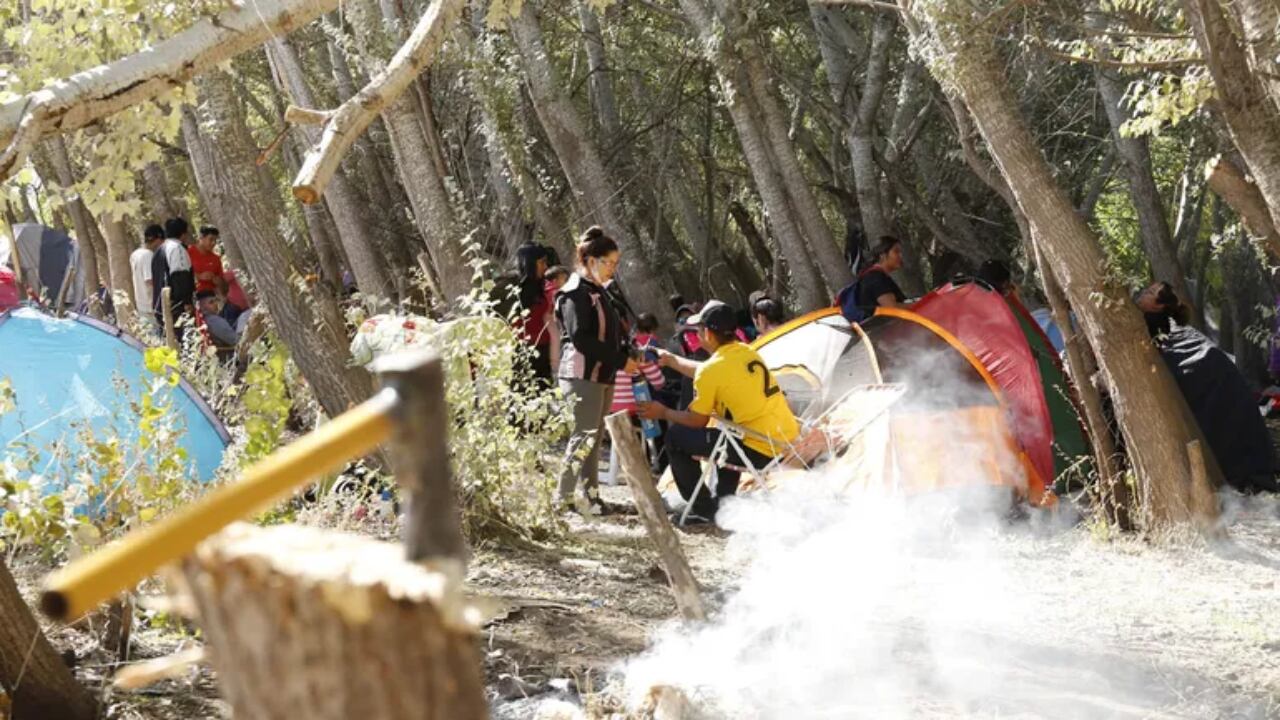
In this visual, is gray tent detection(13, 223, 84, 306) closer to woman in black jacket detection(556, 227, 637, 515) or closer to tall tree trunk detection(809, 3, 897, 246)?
tall tree trunk detection(809, 3, 897, 246)

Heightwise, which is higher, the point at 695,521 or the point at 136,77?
the point at 136,77

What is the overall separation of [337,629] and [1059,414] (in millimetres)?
8251

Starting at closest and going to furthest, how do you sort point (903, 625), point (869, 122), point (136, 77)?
point (136, 77) → point (903, 625) → point (869, 122)

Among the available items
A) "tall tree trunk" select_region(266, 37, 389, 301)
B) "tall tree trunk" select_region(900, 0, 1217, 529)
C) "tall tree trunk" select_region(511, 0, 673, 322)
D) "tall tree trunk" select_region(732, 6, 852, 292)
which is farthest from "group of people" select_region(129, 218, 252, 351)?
"tall tree trunk" select_region(900, 0, 1217, 529)

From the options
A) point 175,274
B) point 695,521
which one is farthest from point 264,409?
point 175,274

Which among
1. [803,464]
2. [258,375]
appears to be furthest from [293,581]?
[803,464]

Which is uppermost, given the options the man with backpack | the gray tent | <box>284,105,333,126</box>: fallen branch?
the gray tent

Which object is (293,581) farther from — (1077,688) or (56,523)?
(1077,688)

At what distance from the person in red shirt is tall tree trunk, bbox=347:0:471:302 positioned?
3.04 m

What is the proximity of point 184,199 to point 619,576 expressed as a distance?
20101 millimetres

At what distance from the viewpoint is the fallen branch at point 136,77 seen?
3.91m

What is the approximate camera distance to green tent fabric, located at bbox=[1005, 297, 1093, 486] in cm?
895

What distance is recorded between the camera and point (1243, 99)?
5867mm

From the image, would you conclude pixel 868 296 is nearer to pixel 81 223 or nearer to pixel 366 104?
pixel 366 104
